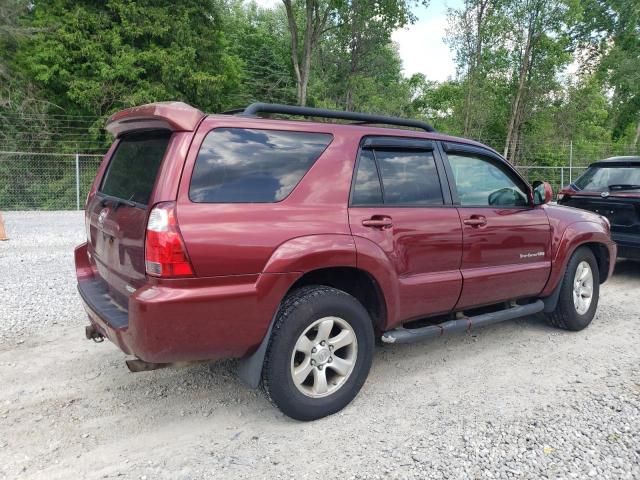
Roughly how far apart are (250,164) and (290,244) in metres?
0.53

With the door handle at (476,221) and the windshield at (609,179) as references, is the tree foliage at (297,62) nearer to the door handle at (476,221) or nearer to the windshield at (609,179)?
the windshield at (609,179)

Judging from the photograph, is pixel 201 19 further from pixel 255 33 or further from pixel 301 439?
pixel 301 439

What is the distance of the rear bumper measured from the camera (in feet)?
8.38

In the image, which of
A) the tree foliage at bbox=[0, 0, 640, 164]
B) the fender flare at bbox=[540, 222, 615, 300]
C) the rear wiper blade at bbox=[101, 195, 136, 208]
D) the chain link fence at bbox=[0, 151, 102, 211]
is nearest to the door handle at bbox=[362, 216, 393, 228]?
the rear wiper blade at bbox=[101, 195, 136, 208]

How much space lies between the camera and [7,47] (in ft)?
62.3

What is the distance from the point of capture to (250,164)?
2887 mm

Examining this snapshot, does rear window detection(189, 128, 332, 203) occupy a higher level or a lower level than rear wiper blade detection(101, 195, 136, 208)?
higher

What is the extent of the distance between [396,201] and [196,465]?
210cm

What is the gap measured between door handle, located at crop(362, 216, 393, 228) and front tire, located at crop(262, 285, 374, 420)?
491 mm

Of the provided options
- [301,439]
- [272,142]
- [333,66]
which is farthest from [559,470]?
[333,66]

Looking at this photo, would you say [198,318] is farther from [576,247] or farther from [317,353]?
[576,247]

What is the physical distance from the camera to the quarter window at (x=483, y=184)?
395cm

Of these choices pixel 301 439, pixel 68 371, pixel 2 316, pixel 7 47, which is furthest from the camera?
pixel 7 47

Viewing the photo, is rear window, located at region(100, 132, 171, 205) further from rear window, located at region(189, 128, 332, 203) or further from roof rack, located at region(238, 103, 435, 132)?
roof rack, located at region(238, 103, 435, 132)
